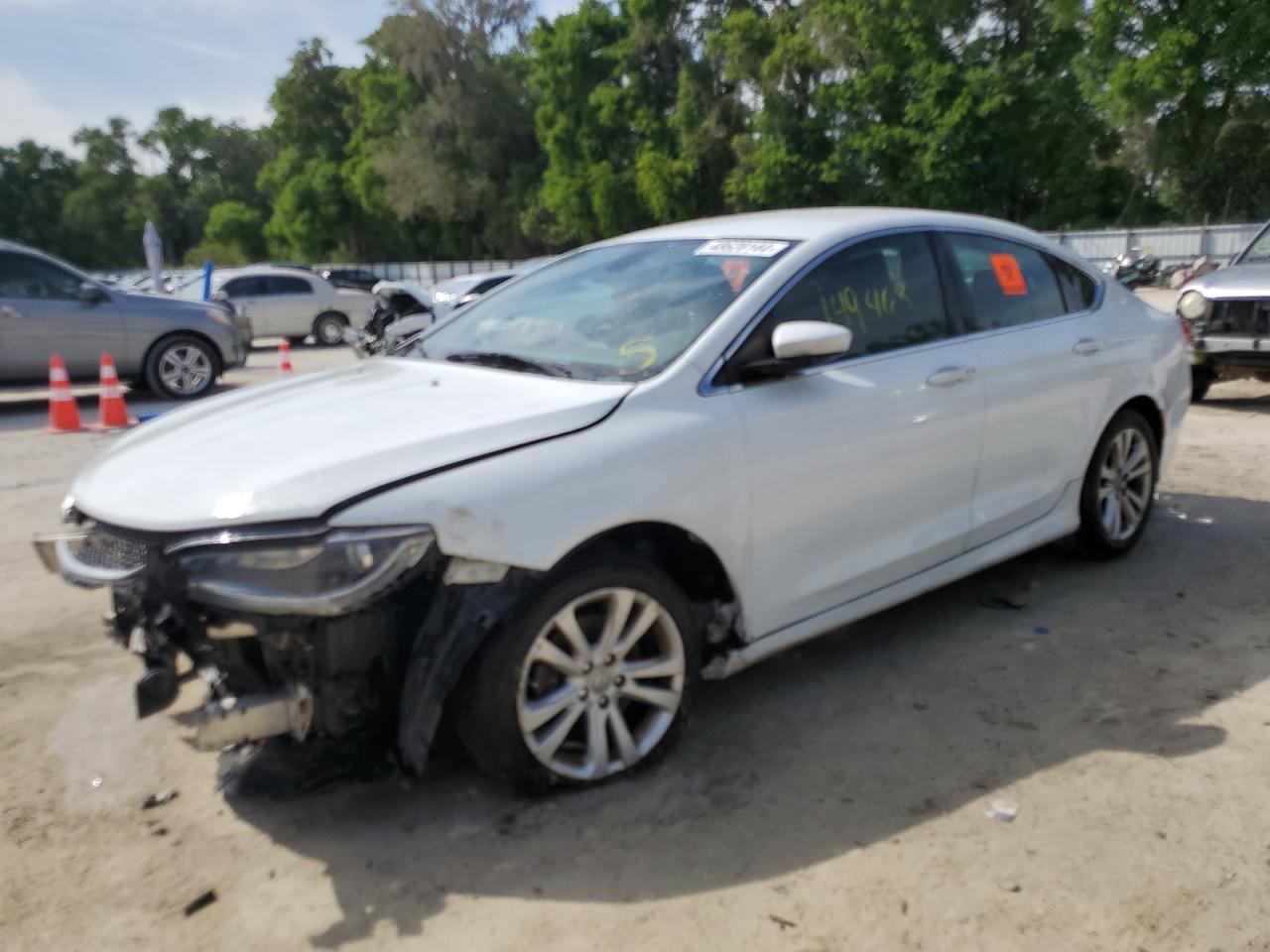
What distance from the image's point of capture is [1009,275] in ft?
15.1

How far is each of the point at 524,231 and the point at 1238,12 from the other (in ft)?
101

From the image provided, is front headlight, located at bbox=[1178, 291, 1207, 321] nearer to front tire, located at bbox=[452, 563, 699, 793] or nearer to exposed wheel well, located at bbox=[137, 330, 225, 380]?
front tire, located at bbox=[452, 563, 699, 793]

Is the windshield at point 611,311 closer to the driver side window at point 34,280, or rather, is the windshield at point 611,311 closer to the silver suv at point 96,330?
the silver suv at point 96,330

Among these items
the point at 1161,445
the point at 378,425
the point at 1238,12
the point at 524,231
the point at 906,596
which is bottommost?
the point at 906,596

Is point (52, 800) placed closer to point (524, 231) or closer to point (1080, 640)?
point (1080, 640)

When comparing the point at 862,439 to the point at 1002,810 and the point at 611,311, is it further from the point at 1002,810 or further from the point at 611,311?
the point at 1002,810

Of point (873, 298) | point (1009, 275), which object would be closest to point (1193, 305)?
point (1009, 275)

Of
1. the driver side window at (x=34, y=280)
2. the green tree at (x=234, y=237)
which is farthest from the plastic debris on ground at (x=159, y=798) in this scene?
the green tree at (x=234, y=237)

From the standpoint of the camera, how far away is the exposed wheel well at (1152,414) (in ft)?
16.8

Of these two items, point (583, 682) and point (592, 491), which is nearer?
point (592, 491)

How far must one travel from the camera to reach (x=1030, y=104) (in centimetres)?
3919

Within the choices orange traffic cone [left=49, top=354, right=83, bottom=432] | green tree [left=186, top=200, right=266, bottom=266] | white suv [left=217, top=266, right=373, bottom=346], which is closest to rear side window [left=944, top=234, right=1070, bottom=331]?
orange traffic cone [left=49, top=354, right=83, bottom=432]

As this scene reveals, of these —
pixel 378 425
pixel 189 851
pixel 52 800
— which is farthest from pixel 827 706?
pixel 52 800

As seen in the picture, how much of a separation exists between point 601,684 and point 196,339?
1056cm
